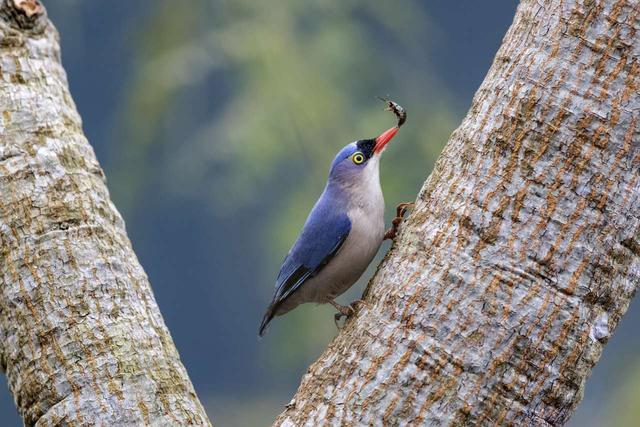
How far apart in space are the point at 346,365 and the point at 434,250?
1.41 ft

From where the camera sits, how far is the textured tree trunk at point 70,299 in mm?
3275

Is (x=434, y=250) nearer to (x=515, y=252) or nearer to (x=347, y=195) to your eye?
(x=515, y=252)

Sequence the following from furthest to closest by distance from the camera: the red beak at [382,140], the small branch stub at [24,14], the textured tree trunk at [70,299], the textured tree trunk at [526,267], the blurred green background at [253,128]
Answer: the blurred green background at [253,128]
the red beak at [382,140]
the small branch stub at [24,14]
the textured tree trunk at [70,299]
the textured tree trunk at [526,267]

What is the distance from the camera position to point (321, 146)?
35.9ft

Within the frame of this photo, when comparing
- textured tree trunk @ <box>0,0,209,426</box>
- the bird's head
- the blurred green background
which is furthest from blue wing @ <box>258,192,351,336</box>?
the blurred green background

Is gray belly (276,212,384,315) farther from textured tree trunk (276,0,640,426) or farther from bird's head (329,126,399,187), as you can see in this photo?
textured tree trunk (276,0,640,426)

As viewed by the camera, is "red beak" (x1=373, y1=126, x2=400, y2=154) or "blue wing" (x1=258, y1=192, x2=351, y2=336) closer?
"blue wing" (x1=258, y1=192, x2=351, y2=336)

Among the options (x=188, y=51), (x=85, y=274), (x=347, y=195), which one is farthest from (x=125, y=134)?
(x=85, y=274)

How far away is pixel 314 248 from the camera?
448 cm

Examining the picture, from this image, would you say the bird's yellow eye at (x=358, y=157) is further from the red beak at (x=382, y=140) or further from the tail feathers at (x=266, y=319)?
the tail feathers at (x=266, y=319)

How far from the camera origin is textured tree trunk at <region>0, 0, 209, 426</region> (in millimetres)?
3275

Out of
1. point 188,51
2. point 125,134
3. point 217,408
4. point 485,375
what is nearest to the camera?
point 485,375

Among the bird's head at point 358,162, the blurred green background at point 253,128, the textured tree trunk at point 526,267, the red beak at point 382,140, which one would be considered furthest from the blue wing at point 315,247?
the blurred green background at point 253,128

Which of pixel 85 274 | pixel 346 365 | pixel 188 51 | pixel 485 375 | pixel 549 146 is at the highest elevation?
pixel 188 51
